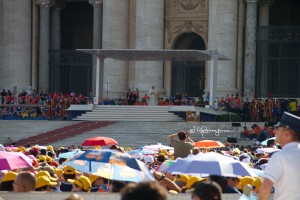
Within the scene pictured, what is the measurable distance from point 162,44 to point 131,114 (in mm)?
8092

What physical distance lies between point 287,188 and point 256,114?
132 ft

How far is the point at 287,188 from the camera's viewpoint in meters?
9.12

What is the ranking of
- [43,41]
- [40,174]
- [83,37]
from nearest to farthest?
[40,174]
[43,41]
[83,37]

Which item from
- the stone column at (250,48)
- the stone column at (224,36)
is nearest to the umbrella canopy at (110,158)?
the stone column at (224,36)

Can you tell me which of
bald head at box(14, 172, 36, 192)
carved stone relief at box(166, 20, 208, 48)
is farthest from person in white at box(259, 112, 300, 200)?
carved stone relief at box(166, 20, 208, 48)

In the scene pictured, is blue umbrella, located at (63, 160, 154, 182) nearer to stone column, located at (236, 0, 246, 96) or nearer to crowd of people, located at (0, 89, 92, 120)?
crowd of people, located at (0, 89, 92, 120)

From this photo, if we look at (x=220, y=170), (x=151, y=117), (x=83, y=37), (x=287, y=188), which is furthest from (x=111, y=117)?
(x=287, y=188)

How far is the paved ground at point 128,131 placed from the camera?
42.5m

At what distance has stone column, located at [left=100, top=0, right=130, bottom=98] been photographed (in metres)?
56.7

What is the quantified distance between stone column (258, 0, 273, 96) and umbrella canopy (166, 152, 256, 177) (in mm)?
38939

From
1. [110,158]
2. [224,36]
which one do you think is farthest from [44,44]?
[110,158]

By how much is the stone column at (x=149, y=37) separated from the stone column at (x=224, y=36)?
3055 millimetres

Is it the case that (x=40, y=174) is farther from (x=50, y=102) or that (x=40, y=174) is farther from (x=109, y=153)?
(x=50, y=102)

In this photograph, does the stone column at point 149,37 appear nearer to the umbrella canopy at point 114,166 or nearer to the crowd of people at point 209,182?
the crowd of people at point 209,182
